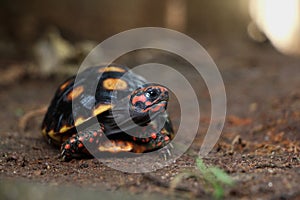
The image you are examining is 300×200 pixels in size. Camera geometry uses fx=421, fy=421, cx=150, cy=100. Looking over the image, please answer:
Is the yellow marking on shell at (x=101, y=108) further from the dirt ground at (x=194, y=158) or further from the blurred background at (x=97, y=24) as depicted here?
the blurred background at (x=97, y=24)

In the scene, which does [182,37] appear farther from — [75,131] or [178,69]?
[75,131]

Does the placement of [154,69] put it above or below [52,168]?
above

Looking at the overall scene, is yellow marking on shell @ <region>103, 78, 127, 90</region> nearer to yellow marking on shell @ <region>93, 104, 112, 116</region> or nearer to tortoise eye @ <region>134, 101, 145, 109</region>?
yellow marking on shell @ <region>93, 104, 112, 116</region>

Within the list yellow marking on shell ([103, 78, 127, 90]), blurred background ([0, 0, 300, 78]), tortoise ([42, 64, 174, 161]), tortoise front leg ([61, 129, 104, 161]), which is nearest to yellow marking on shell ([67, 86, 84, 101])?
tortoise ([42, 64, 174, 161])

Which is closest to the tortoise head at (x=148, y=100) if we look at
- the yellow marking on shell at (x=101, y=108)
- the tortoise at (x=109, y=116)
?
the tortoise at (x=109, y=116)

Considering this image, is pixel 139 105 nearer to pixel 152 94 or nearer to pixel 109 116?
pixel 152 94

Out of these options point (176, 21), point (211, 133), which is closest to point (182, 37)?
point (176, 21)
